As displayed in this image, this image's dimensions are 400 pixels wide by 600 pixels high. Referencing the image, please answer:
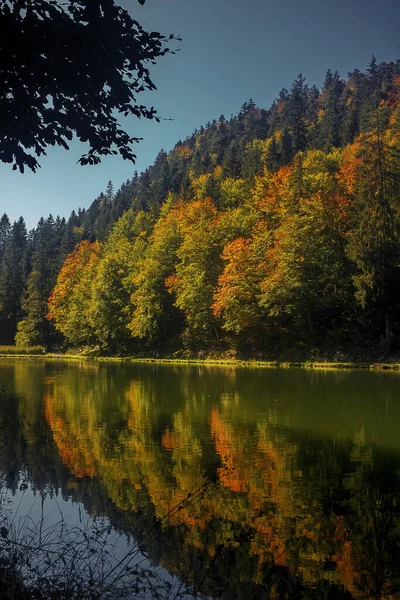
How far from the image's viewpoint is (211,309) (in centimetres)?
5231

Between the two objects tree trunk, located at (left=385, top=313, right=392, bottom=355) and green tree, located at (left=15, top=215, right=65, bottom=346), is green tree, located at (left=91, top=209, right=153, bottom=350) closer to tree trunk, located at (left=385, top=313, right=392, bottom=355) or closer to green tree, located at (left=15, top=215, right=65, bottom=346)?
green tree, located at (left=15, top=215, right=65, bottom=346)

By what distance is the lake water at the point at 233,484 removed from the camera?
5840 mm

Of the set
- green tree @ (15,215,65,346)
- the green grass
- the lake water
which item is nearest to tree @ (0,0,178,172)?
the lake water

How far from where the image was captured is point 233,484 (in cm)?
902

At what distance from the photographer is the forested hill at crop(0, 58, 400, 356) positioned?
137 ft

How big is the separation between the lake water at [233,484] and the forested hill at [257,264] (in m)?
24.5

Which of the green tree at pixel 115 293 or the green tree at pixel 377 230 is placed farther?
the green tree at pixel 115 293

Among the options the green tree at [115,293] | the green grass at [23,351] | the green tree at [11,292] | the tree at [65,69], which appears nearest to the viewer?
the tree at [65,69]

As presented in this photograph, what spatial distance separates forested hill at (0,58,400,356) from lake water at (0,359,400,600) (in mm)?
24486

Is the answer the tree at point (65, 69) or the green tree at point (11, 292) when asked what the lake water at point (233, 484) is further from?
the green tree at point (11, 292)

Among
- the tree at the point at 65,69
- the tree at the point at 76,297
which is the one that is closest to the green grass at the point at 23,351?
the tree at the point at 76,297

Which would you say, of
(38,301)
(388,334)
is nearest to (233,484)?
(388,334)

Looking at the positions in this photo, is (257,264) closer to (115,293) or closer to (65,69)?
(115,293)

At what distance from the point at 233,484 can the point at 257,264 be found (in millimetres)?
41016
